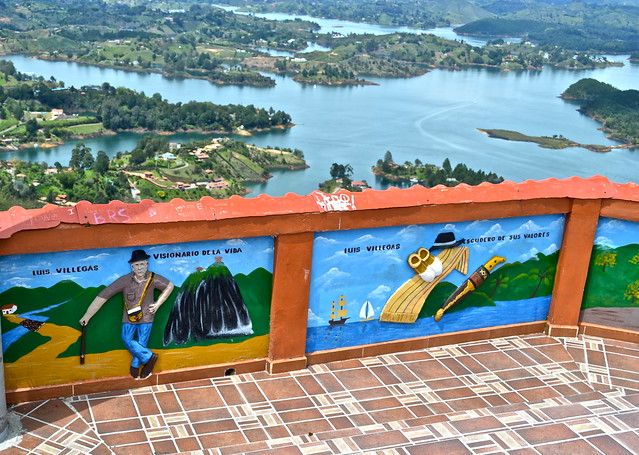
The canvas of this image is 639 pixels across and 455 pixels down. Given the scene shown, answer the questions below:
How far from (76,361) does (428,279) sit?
2.01 meters

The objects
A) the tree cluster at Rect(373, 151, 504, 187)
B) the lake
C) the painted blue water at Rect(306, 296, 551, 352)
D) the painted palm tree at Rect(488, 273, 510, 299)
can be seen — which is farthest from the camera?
the lake

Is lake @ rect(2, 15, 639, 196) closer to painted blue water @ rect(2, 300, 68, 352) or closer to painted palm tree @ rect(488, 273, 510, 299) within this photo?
painted palm tree @ rect(488, 273, 510, 299)

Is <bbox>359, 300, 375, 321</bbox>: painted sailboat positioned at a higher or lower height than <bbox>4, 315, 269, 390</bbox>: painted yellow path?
higher

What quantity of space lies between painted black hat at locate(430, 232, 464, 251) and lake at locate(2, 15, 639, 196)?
137ft

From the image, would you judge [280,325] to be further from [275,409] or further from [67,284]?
[67,284]

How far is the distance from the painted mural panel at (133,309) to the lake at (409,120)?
42.1 m

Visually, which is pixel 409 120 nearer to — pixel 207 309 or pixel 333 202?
pixel 333 202

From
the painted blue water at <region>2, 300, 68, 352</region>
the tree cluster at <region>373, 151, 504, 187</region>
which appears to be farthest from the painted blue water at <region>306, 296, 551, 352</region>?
the tree cluster at <region>373, 151, 504, 187</region>

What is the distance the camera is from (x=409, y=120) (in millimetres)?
66000

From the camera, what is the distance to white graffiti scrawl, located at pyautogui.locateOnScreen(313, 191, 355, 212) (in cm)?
416

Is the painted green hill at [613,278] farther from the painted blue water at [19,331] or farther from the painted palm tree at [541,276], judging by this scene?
the painted blue water at [19,331]

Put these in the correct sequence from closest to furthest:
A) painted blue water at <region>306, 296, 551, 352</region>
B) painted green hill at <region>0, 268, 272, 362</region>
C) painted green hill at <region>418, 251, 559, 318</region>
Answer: painted green hill at <region>0, 268, 272, 362</region>
painted blue water at <region>306, 296, 551, 352</region>
painted green hill at <region>418, 251, 559, 318</region>

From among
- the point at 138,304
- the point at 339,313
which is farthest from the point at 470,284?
the point at 138,304

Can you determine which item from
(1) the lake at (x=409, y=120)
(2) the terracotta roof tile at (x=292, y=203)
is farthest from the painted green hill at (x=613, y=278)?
(1) the lake at (x=409, y=120)
